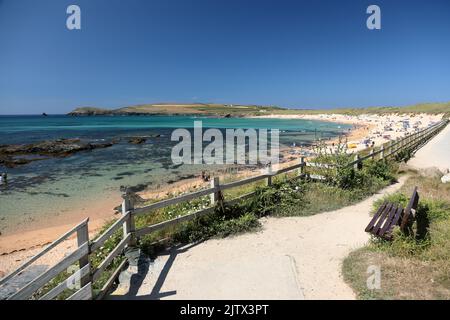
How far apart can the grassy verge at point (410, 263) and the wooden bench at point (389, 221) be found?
0.16 metres

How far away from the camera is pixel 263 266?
5.28 metres

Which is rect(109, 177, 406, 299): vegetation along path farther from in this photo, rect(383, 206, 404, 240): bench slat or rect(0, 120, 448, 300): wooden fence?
rect(383, 206, 404, 240): bench slat

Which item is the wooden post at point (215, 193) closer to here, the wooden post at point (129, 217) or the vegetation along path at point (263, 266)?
the vegetation along path at point (263, 266)

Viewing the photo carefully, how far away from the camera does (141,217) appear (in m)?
8.07

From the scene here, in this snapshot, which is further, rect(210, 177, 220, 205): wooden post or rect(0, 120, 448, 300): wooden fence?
rect(210, 177, 220, 205): wooden post

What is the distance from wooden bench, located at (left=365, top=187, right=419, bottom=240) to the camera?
557cm

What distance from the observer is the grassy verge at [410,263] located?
4.28 metres

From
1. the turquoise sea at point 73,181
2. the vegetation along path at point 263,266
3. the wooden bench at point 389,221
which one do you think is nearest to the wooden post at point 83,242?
the vegetation along path at point 263,266

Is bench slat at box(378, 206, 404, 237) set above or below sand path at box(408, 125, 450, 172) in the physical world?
below

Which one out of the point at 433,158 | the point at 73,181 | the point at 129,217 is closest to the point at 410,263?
the point at 129,217

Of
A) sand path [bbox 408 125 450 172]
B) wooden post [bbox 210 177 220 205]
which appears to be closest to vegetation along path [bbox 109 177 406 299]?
wooden post [bbox 210 177 220 205]

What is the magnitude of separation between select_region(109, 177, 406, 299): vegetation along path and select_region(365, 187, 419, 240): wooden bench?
533 millimetres
